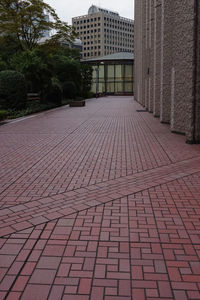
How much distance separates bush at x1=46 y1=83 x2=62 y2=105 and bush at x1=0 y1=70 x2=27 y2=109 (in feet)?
22.2

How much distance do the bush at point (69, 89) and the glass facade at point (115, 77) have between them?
111 ft

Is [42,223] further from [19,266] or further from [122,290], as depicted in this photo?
[122,290]

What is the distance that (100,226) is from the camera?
14.8 feet

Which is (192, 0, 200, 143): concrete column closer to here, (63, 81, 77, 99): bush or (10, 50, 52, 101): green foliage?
(10, 50, 52, 101): green foliage

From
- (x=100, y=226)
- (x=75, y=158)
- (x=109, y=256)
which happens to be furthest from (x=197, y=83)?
(x=109, y=256)

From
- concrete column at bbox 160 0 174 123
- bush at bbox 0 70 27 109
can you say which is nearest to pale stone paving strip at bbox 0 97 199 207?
concrete column at bbox 160 0 174 123

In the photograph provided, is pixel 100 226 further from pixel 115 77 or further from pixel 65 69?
pixel 115 77

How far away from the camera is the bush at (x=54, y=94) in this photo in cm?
2925

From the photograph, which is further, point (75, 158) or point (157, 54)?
point (157, 54)

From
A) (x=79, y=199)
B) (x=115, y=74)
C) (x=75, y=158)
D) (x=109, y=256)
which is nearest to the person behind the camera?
(x=109, y=256)

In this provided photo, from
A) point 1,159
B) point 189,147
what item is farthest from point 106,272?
point 189,147

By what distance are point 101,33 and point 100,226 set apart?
15246 centimetres

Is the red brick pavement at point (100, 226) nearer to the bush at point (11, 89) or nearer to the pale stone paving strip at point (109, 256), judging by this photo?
the pale stone paving strip at point (109, 256)

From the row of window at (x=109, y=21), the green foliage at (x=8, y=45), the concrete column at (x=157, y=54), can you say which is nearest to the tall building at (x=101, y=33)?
the row of window at (x=109, y=21)
